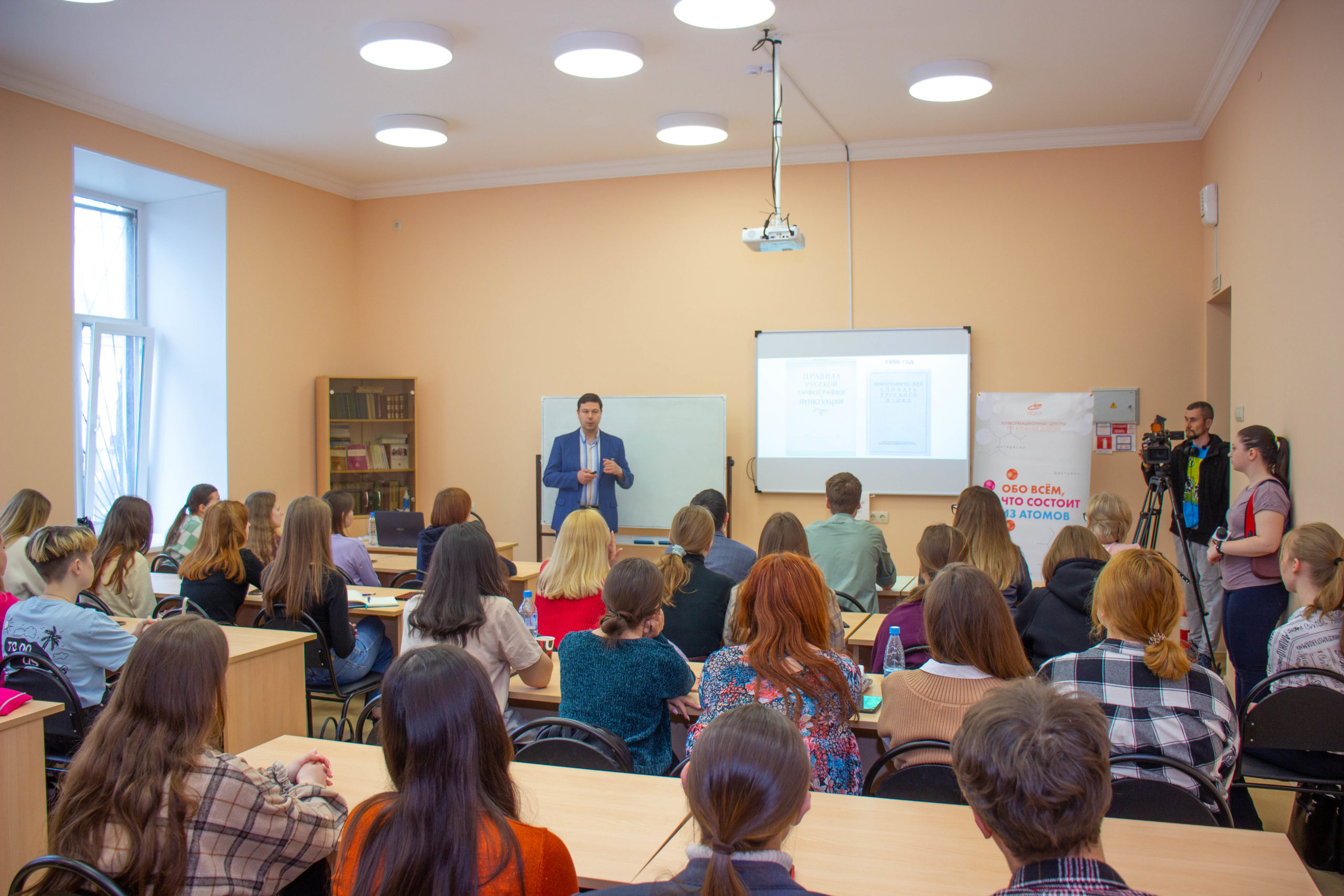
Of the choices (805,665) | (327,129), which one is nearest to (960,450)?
(805,665)

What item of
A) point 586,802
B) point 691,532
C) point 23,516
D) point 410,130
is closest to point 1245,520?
point 691,532

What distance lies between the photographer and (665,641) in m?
2.61

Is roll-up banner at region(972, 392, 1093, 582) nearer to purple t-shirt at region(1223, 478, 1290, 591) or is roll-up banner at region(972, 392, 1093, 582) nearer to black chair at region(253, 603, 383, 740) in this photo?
purple t-shirt at region(1223, 478, 1290, 591)

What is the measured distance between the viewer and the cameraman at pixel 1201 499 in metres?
5.20

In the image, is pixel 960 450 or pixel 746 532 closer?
pixel 960 450

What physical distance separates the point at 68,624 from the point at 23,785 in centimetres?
57

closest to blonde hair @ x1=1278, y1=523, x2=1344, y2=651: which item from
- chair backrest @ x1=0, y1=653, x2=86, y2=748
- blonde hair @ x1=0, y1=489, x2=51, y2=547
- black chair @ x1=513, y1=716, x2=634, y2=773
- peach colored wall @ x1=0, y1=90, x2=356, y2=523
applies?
black chair @ x1=513, y1=716, x2=634, y2=773

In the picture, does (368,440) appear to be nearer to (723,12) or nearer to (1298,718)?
(723,12)

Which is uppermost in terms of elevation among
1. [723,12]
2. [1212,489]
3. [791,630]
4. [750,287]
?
[723,12]

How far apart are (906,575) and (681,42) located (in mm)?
3695

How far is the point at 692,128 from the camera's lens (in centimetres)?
581

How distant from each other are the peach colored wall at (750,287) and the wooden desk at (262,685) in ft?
12.6

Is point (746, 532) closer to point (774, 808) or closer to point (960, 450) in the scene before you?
point (960, 450)

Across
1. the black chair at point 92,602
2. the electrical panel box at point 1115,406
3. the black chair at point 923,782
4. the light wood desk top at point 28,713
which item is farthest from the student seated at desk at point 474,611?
the electrical panel box at point 1115,406
